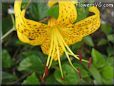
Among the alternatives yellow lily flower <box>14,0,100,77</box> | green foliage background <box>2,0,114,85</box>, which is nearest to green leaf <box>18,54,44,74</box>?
green foliage background <box>2,0,114,85</box>

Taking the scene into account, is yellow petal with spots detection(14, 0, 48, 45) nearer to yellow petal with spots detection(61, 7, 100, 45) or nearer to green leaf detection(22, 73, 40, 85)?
yellow petal with spots detection(61, 7, 100, 45)

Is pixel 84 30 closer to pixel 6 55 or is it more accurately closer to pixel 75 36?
pixel 75 36

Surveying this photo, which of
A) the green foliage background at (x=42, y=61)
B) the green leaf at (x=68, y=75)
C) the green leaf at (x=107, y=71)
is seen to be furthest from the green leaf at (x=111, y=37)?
the green leaf at (x=68, y=75)

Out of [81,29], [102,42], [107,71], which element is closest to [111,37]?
[102,42]

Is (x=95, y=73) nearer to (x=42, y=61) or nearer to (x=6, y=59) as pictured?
(x=42, y=61)

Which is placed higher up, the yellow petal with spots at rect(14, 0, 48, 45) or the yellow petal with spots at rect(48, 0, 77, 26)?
the yellow petal with spots at rect(48, 0, 77, 26)

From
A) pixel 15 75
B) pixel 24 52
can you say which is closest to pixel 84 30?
pixel 24 52
